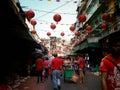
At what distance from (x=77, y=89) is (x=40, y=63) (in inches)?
176

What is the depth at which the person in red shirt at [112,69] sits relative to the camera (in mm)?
4703

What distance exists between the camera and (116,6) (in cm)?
3058

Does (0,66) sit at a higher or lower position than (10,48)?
lower

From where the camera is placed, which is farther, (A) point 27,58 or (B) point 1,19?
(A) point 27,58

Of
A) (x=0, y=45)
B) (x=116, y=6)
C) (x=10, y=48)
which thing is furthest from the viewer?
(x=116, y=6)

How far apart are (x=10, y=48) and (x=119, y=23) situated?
1481cm

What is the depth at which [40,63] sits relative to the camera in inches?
803

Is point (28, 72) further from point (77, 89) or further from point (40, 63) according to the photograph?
point (77, 89)

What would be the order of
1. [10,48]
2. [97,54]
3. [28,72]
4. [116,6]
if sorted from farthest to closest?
[97,54], [116,6], [28,72], [10,48]

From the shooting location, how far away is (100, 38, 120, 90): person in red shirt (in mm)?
4703

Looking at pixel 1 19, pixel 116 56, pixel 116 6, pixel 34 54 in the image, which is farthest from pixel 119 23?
pixel 116 56

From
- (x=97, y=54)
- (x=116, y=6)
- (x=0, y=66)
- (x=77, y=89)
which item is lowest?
(x=77, y=89)

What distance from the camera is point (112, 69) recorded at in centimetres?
474

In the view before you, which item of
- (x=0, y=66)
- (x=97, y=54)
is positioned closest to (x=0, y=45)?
(x=0, y=66)
